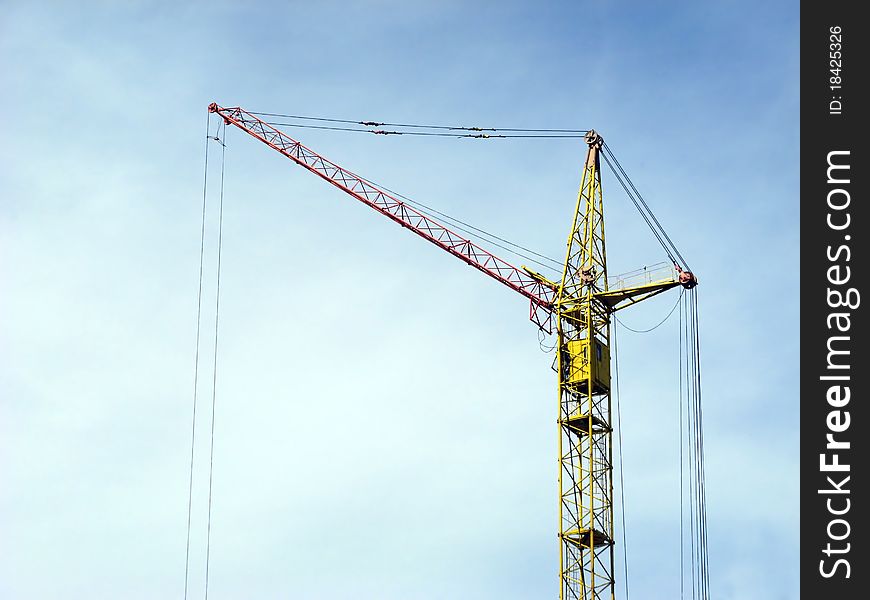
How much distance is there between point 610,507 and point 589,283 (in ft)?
55.9

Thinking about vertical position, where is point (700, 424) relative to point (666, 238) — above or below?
below

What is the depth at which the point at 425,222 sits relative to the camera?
109 m

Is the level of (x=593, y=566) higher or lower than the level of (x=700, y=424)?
lower

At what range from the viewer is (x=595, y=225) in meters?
104
